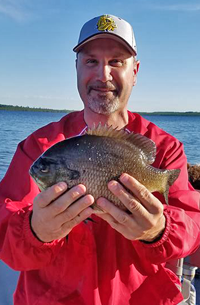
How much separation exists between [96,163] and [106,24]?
5.23ft

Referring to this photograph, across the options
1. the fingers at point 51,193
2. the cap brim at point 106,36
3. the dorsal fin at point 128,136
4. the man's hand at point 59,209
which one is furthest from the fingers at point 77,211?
the cap brim at point 106,36

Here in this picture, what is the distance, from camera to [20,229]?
239cm

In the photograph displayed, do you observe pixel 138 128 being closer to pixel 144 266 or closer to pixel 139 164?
pixel 139 164

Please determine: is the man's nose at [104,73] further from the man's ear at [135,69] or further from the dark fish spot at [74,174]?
the dark fish spot at [74,174]

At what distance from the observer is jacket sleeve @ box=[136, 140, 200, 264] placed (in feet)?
7.89

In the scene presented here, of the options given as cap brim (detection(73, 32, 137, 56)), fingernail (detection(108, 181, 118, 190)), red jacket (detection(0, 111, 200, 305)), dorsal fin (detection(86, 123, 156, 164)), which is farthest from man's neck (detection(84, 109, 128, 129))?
fingernail (detection(108, 181, 118, 190))

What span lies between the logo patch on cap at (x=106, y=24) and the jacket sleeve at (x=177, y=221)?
123 cm

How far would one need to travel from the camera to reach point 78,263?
2582 mm

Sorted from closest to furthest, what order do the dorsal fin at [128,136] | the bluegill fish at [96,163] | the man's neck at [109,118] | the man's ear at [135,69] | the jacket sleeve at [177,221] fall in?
1. the bluegill fish at [96,163]
2. the dorsal fin at [128,136]
3. the jacket sleeve at [177,221]
4. the man's neck at [109,118]
5. the man's ear at [135,69]

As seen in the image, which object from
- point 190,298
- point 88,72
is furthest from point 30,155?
point 190,298

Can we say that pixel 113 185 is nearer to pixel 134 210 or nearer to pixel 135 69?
pixel 134 210

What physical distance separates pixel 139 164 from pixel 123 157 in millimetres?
133

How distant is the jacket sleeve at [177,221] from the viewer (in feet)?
7.89

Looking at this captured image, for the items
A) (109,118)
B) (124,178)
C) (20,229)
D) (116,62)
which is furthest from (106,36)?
(20,229)
